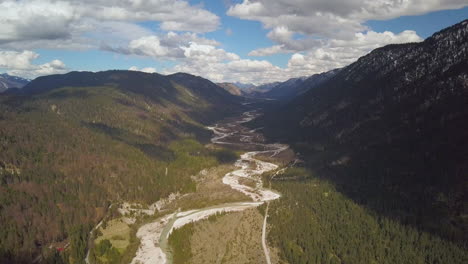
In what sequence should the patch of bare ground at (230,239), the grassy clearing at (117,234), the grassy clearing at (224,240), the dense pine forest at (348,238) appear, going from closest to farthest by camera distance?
the dense pine forest at (348,238) → the patch of bare ground at (230,239) → the grassy clearing at (224,240) → the grassy clearing at (117,234)

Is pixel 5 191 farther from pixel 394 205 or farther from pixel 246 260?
pixel 394 205

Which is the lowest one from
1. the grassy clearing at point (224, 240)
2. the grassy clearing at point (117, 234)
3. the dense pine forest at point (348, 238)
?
the grassy clearing at point (117, 234)

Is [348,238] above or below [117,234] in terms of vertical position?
above

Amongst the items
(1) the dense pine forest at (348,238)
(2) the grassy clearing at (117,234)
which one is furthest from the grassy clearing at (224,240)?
(2) the grassy clearing at (117,234)

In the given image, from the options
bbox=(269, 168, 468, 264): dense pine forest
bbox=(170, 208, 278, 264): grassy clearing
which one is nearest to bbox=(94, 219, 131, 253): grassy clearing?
bbox=(170, 208, 278, 264): grassy clearing

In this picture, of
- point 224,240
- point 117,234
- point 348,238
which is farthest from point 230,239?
point 117,234

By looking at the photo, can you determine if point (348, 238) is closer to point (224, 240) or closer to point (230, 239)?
point (230, 239)

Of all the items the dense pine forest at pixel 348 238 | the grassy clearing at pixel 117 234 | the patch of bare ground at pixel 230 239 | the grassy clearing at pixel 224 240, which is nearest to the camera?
the dense pine forest at pixel 348 238

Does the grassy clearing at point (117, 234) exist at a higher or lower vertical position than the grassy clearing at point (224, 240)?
lower

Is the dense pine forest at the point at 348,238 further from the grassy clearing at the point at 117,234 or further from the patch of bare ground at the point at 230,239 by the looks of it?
the grassy clearing at the point at 117,234
